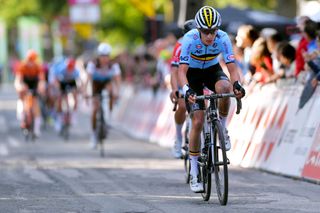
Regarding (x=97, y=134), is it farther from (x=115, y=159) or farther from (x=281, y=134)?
(x=281, y=134)

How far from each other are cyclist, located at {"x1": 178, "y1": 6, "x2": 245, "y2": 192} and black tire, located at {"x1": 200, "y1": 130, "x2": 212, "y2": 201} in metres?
0.07

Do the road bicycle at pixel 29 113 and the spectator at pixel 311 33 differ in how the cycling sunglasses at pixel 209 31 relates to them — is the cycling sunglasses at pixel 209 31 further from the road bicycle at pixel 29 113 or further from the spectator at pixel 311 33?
the road bicycle at pixel 29 113

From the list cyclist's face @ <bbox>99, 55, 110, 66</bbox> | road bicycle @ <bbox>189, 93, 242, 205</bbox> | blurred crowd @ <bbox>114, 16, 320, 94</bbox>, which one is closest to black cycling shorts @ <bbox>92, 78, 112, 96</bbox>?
cyclist's face @ <bbox>99, 55, 110, 66</bbox>

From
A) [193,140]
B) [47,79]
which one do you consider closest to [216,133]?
[193,140]

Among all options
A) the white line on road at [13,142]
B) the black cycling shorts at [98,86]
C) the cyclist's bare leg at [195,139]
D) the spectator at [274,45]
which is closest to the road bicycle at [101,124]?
the black cycling shorts at [98,86]

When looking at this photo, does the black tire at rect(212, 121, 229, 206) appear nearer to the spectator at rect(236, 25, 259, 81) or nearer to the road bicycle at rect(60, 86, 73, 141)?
the spectator at rect(236, 25, 259, 81)

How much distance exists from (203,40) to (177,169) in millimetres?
4826

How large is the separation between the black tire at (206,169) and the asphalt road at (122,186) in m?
0.11

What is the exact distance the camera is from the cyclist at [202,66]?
38.5ft

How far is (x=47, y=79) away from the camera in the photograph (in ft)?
108

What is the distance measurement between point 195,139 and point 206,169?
17.2 inches

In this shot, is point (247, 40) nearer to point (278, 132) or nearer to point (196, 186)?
point (278, 132)

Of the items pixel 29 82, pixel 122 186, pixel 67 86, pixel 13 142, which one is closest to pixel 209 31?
pixel 122 186

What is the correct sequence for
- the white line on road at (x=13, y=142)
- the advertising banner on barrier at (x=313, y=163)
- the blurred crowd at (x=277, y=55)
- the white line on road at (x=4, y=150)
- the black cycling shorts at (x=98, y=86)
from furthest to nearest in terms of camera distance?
the white line on road at (x=13, y=142)
the white line on road at (x=4, y=150)
the black cycling shorts at (x=98, y=86)
the blurred crowd at (x=277, y=55)
the advertising banner on barrier at (x=313, y=163)
